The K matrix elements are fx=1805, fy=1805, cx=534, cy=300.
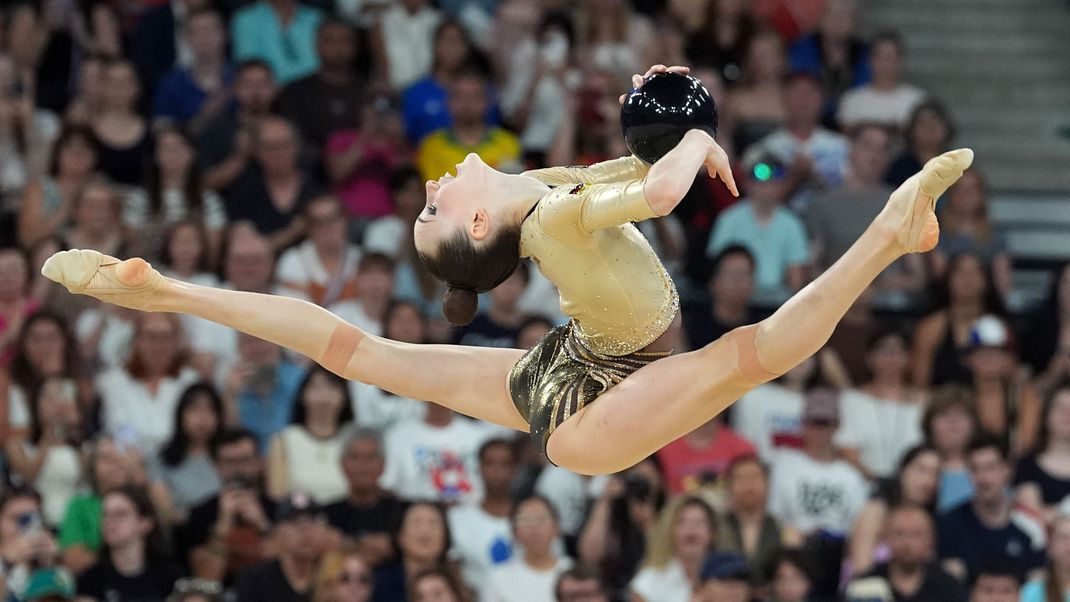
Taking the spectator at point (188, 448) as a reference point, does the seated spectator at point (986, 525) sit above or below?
below

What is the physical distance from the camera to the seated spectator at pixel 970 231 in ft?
29.3

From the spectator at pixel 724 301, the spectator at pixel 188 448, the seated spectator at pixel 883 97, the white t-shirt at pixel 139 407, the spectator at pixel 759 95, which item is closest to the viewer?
the spectator at pixel 188 448

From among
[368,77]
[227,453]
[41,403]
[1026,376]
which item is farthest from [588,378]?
[368,77]

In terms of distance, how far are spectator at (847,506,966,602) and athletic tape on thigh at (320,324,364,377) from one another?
3063 millimetres

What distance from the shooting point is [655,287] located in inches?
191

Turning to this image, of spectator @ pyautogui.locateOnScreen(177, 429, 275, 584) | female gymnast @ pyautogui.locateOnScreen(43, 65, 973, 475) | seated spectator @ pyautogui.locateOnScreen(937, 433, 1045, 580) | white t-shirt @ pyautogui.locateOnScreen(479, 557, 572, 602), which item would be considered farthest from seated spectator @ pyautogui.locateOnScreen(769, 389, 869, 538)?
female gymnast @ pyautogui.locateOnScreen(43, 65, 973, 475)

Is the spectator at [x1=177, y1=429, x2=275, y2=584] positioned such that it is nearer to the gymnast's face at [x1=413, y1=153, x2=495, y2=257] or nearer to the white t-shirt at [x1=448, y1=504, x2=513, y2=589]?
the white t-shirt at [x1=448, y1=504, x2=513, y2=589]

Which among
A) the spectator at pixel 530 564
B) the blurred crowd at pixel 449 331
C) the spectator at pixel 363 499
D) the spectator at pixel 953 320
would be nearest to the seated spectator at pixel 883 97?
the blurred crowd at pixel 449 331

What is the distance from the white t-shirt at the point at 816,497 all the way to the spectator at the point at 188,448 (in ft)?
8.00

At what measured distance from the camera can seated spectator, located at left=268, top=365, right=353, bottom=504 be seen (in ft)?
25.4

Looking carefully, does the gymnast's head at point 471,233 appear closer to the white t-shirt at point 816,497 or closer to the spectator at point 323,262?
the white t-shirt at point 816,497

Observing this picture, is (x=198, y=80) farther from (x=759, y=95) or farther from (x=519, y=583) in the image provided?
(x=519, y=583)

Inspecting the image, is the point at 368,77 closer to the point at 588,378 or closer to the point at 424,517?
the point at 424,517

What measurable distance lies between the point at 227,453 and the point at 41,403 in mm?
842
